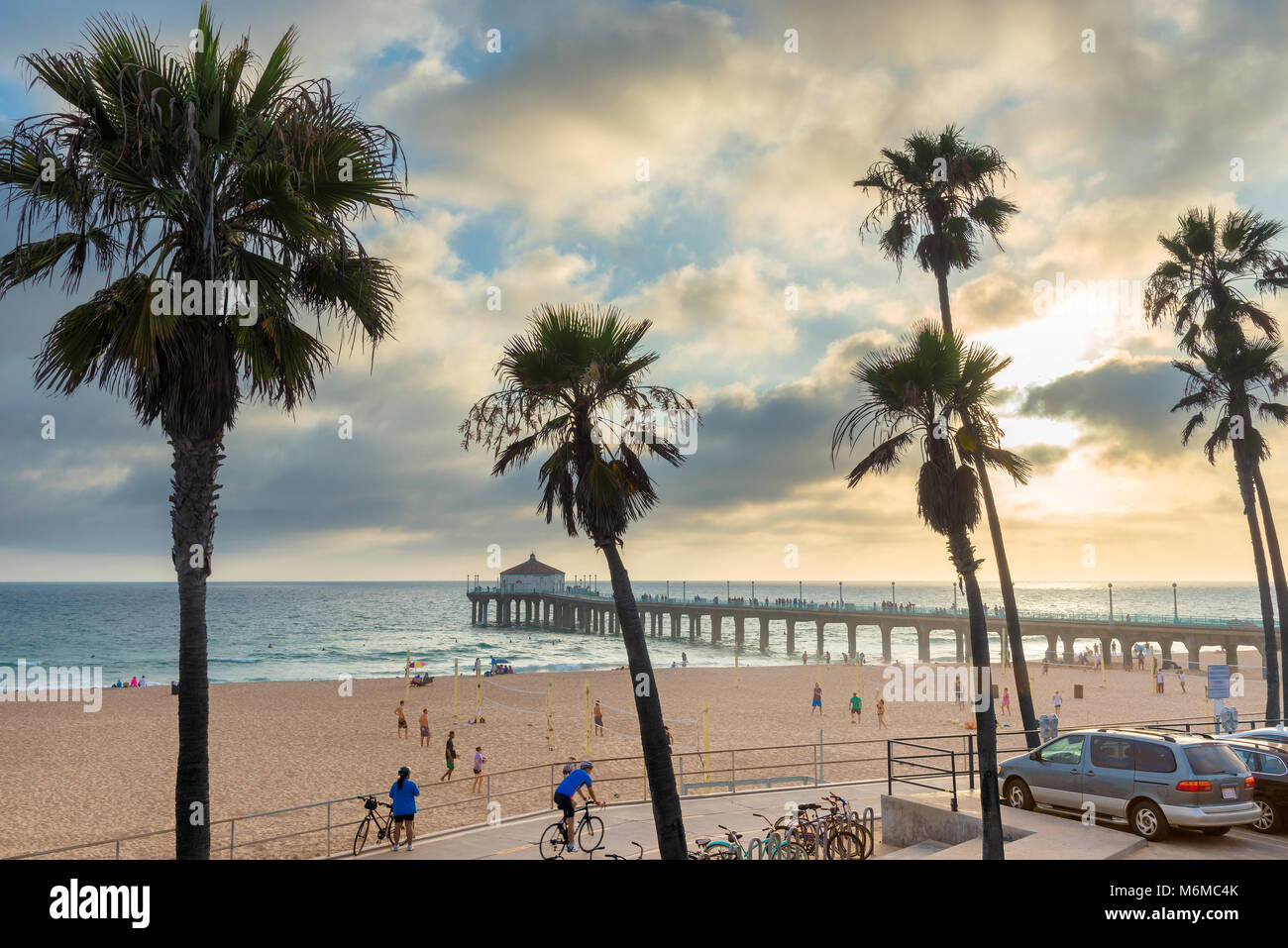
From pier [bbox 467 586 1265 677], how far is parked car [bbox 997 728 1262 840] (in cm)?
4392

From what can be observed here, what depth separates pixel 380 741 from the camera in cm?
3503

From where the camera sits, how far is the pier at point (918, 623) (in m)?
73.4

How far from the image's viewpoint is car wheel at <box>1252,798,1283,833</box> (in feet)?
42.3

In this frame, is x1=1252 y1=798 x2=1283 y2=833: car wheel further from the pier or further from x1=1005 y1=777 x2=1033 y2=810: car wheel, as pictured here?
the pier

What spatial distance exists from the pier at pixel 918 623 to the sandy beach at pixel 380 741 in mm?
12623

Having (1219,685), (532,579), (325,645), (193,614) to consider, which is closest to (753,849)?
(193,614)

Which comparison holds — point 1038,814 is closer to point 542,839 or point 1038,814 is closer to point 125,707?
point 542,839

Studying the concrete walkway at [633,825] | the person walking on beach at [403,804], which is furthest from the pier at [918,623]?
the person walking on beach at [403,804]

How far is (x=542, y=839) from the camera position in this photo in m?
13.2

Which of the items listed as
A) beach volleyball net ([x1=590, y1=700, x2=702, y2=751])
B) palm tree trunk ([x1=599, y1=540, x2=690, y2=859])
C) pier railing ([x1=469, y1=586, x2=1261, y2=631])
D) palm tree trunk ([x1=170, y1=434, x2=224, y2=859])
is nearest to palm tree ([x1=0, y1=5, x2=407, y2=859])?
palm tree trunk ([x1=170, y1=434, x2=224, y2=859])

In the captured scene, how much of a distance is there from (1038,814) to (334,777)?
22.2 metres

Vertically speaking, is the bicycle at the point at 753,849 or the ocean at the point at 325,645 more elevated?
the bicycle at the point at 753,849

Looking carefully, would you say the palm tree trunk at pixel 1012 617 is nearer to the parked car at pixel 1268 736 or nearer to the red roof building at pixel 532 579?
the parked car at pixel 1268 736
